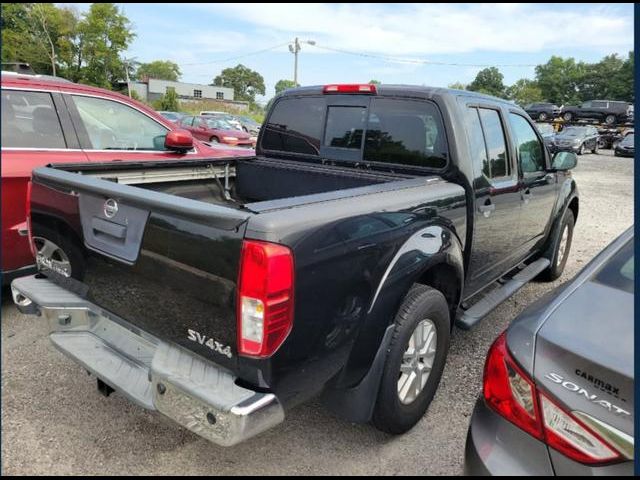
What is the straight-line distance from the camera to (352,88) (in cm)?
354

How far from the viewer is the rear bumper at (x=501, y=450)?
4.87 ft

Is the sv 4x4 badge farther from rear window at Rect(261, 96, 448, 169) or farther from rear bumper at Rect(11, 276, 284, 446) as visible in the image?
rear window at Rect(261, 96, 448, 169)

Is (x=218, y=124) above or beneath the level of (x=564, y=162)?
beneath

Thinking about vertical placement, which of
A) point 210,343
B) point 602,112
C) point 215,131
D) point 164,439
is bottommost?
point 164,439

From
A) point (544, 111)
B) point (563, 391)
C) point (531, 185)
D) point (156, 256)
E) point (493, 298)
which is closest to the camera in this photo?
point (563, 391)

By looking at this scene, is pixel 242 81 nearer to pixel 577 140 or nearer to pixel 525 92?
pixel 525 92

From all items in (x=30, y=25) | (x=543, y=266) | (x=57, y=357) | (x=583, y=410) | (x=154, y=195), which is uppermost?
(x=30, y=25)

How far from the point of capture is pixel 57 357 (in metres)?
3.26

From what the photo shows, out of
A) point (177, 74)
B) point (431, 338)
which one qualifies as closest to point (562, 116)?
point (431, 338)

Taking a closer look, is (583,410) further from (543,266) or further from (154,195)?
(543,266)

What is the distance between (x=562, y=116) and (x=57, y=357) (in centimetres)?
3842

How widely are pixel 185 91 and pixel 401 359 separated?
88.2m

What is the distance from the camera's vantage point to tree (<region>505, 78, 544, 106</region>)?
273 feet

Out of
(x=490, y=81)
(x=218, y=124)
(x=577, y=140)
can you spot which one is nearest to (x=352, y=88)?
(x=218, y=124)
